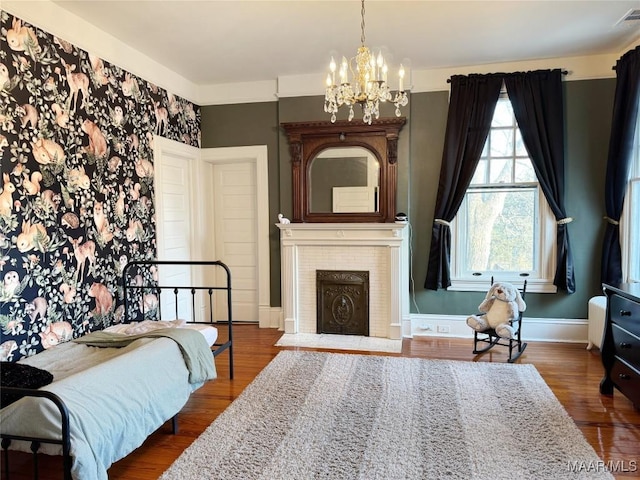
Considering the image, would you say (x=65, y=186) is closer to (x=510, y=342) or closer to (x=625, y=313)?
(x=510, y=342)

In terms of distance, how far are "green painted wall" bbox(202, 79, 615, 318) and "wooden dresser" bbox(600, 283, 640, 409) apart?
1285mm

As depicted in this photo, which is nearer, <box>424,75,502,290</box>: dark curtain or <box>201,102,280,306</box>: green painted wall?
<box>424,75,502,290</box>: dark curtain

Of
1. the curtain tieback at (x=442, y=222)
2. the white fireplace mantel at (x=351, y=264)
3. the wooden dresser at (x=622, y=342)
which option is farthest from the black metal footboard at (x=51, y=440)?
the curtain tieback at (x=442, y=222)

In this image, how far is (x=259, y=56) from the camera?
13.1ft

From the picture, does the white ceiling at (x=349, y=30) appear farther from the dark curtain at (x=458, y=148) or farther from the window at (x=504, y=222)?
the window at (x=504, y=222)

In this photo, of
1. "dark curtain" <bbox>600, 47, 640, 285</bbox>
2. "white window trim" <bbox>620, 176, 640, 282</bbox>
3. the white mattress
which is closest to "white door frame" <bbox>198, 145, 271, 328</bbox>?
the white mattress

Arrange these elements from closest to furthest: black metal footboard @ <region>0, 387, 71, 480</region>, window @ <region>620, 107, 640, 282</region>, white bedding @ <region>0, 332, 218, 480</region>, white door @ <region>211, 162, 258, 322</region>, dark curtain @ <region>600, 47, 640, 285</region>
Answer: black metal footboard @ <region>0, 387, 71, 480</region> → white bedding @ <region>0, 332, 218, 480</region> → dark curtain @ <region>600, 47, 640, 285</region> → window @ <region>620, 107, 640, 282</region> → white door @ <region>211, 162, 258, 322</region>

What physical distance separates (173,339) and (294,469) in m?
1.11

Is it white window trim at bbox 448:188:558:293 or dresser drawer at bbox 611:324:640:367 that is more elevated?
white window trim at bbox 448:188:558:293

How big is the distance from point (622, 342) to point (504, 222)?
1.78m

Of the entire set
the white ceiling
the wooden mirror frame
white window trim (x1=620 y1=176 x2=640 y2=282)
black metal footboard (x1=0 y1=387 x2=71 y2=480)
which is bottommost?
black metal footboard (x1=0 y1=387 x2=71 y2=480)

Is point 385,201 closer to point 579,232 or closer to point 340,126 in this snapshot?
point 340,126

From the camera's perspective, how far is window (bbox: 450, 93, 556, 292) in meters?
4.23
